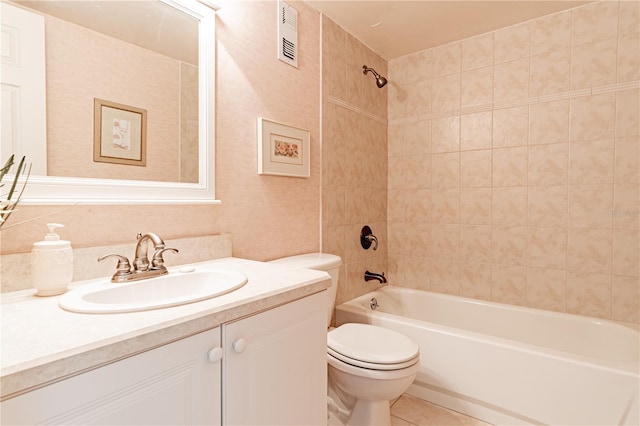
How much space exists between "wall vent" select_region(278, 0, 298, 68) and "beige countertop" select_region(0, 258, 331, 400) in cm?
→ 135

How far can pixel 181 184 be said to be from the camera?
4.32 ft

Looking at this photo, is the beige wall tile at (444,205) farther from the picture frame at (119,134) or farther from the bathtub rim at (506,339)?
the picture frame at (119,134)

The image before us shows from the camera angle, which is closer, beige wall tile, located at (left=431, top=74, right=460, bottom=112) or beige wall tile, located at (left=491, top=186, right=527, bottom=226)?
beige wall tile, located at (left=491, top=186, right=527, bottom=226)

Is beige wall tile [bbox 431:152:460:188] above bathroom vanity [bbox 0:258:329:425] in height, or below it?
above

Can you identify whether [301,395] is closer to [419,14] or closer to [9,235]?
[9,235]

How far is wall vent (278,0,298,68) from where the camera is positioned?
1741mm

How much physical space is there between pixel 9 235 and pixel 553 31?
2899 millimetres

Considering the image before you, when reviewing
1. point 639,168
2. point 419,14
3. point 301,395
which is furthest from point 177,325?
point 639,168

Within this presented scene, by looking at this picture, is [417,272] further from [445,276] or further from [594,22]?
[594,22]

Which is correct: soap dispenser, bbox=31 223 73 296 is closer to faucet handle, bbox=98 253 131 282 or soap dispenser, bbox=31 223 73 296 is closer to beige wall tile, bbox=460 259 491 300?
faucet handle, bbox=98 253 131 282

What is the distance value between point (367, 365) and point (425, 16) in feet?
6.82

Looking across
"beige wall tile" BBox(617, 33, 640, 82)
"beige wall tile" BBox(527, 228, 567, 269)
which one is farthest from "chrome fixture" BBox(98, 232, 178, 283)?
"beige wall tile" BBox(617, 33, 640, 82)

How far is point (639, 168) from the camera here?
1.84 metres

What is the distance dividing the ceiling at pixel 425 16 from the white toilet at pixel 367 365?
1541mm
